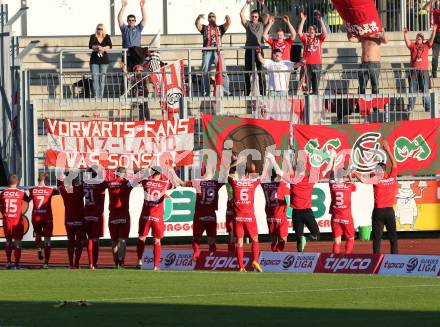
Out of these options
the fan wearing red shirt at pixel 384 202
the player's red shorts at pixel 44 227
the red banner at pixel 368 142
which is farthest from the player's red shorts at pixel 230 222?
the red banner at pixel 368 142

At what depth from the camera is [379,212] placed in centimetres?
2514

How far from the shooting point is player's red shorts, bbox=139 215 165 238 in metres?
25.2

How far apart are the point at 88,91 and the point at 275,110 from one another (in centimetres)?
446

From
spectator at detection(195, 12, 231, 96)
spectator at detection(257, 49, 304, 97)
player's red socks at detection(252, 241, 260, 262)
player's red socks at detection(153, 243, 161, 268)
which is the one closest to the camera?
player's red socks at detection(252, 241, 260, 262)

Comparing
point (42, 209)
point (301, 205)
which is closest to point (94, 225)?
point (42, 209)

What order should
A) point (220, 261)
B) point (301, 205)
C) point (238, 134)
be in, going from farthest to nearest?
point (238, 134) → point (301, 205) → point (220, 261)

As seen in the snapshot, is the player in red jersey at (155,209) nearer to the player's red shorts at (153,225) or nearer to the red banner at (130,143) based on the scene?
the player's red shorts at (153,225)

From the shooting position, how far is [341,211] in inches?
1005

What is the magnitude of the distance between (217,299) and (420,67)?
662 inches

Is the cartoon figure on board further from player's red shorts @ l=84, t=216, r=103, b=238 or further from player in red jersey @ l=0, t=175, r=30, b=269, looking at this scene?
player in red jersey @ l=0, t=175, r=30, b=269

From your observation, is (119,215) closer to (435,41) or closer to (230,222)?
(230,222)

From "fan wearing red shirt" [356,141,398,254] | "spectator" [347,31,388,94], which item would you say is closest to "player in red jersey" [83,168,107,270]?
"fan wearing red shirt" [356,141,398,254]

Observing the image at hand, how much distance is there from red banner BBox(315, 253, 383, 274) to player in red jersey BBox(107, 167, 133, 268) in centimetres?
408

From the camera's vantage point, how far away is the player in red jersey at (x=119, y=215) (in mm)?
25766
